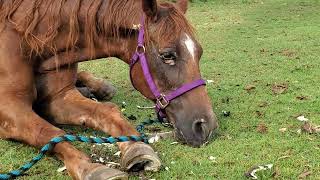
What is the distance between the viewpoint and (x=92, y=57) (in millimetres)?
4312

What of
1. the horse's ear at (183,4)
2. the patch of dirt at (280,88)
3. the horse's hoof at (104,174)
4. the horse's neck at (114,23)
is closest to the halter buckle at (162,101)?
the horse's neck at (114,23)

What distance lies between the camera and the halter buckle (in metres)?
3.71

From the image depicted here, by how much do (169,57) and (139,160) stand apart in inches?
36.4

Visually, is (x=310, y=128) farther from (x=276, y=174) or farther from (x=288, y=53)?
(x=288, y=53)

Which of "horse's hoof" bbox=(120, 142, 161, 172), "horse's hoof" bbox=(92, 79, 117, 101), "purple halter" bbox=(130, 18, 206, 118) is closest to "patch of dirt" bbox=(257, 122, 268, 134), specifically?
"purple halter" bbox=(130, 18, 206, 118)

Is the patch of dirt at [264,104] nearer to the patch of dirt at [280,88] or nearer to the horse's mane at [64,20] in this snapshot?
the patch of dirt at [280,88]

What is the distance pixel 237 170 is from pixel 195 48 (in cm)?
107

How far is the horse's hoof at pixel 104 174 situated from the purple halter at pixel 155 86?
89cm

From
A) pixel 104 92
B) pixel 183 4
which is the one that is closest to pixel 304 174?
pixel 183 4

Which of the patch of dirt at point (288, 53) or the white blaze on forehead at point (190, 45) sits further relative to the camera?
the patch of dirt at point (288, 53)

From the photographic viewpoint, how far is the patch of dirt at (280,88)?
5418mm

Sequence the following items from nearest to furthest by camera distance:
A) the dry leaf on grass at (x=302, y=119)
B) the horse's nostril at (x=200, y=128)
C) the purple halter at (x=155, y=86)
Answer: the horse's nostril at (x=200, y=128)
the purple halter at (x=155, y=86)
the dry leaf on grass at (x=302, y=119)

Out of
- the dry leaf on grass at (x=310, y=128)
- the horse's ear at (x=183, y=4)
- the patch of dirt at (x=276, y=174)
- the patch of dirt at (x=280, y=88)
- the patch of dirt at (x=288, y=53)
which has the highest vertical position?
the horse's ear at (x=183, y=4)

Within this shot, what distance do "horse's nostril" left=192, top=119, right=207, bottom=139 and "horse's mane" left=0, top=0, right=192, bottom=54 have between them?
1115 mm
